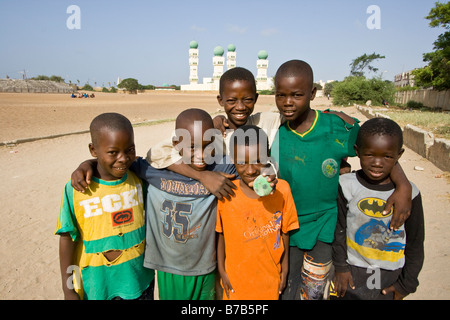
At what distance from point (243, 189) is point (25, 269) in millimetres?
2736

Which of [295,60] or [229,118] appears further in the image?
[229,118]

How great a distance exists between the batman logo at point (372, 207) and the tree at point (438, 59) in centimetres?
2099

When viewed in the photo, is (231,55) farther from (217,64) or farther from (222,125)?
(222,125)

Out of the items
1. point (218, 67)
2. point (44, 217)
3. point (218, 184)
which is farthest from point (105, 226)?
point (218, 67)

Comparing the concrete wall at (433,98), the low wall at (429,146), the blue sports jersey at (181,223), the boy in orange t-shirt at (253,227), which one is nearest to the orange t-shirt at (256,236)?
the boy in orange t-shirt at (253,227)

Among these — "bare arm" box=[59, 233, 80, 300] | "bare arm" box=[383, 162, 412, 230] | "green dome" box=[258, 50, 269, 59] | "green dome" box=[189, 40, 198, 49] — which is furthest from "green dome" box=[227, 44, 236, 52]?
"bare arm" box=[59, 233, 80, 300]

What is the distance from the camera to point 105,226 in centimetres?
171

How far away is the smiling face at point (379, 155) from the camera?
62.8 inches

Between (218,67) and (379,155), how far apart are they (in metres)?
72.1

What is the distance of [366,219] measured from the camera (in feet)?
5.55

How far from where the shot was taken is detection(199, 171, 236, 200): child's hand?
165 centimetres

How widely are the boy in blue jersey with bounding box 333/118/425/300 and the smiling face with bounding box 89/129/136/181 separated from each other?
4.51 feet

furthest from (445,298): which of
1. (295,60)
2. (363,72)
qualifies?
(363,72)

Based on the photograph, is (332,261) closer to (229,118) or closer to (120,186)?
(229,118)
